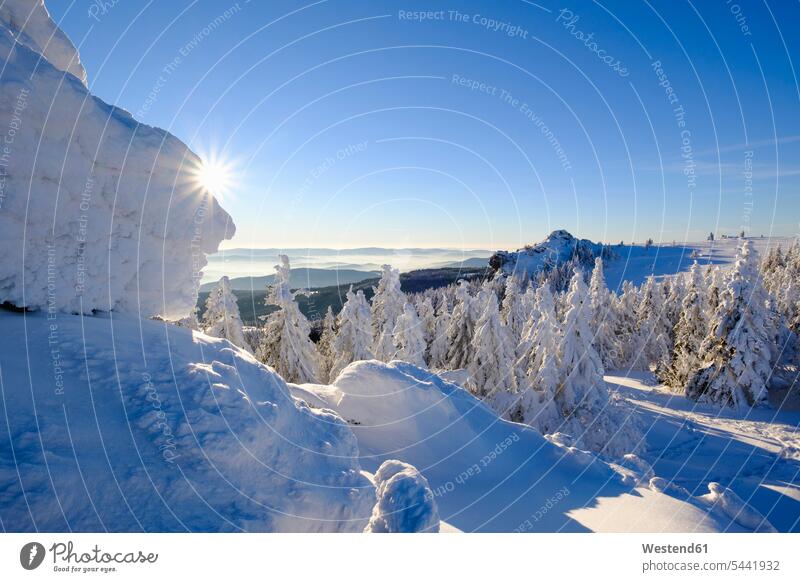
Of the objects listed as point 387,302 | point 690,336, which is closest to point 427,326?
point 387,302

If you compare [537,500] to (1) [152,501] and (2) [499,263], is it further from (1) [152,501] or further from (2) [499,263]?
(2) [499,263]

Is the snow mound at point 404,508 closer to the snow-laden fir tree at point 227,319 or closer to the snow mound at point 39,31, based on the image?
the snow mound at point 39,31

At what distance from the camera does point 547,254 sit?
164 metres

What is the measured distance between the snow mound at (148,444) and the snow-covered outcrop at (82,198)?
87cm

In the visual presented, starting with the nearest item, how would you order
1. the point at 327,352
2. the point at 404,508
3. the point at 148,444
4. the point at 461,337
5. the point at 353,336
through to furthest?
1. the point at 404,508
2. the point at 148,444
3. the point at 353,336
4. the point at 461,337
5. the point at 327,352

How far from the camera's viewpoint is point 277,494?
5.58 m

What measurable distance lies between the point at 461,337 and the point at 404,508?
105ft

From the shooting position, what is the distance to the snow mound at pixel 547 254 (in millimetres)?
156625

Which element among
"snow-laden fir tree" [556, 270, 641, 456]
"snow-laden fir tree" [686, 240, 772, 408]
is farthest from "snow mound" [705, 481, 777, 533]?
"snow-laden fir tree" [686, 240, 772, 408]

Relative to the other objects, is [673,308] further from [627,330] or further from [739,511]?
[739,511]

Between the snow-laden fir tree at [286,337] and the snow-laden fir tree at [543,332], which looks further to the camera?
the snow-laden fir tree at [286,337]

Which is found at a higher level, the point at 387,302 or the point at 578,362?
the point at 387,302

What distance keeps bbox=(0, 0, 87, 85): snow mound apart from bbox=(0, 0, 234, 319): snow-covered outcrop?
2cm

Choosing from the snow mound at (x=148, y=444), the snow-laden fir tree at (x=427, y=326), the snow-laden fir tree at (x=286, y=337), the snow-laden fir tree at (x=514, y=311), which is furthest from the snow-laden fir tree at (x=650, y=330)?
the snow mound at (x=148, y=444)
